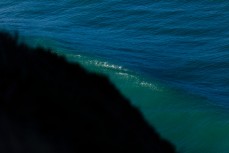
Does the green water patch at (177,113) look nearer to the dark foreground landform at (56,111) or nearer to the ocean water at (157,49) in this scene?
the ocean water at (157,49)

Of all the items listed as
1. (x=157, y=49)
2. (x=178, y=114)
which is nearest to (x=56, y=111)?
(x=178, y=114)

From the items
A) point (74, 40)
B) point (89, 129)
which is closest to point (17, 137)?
point (89, 129)

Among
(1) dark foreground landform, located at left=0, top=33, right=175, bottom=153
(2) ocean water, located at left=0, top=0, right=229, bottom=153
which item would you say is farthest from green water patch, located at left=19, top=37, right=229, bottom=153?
(1) dark foreground landform, located at left=0, top=33, right=175, bottom=153

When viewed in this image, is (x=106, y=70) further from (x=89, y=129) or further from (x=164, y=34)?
(x=89, y=129)

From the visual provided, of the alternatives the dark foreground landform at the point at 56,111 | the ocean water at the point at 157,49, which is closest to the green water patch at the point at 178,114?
the ocean water at the point at 157,49

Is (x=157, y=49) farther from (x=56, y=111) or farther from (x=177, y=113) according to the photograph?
(x=56, y=111)
